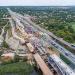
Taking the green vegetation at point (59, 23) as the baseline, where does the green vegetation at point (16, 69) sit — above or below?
above

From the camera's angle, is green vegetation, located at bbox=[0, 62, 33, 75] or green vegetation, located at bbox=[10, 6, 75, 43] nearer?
green vegetation, located at bbox=[0, 62, 33, 75]

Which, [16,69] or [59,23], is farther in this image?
[59,23]

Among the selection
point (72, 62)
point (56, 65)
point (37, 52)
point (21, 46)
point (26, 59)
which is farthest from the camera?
point (21, 46)

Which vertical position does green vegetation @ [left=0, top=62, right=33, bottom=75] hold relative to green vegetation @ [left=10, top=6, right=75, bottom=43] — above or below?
above

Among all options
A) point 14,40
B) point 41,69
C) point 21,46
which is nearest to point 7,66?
point 41,69

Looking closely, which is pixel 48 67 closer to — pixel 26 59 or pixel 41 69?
pixel 41 69

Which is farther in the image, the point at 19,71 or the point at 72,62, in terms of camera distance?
the point at 72,62

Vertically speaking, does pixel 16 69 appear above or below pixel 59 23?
above

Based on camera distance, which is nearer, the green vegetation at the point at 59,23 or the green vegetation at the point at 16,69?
the green vegetation at the point at 16,69
